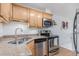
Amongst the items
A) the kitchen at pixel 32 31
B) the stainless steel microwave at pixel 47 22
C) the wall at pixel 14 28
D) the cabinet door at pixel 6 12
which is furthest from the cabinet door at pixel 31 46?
the cabinet door at pixel 6 12

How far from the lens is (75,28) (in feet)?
6.14

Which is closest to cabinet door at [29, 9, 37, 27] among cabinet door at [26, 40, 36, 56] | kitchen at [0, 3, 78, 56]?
kitchen at [0, 3, 78, 56]

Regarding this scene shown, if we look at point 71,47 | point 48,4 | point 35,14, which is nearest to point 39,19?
point 35,14

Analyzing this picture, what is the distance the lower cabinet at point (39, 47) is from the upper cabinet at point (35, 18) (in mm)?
215

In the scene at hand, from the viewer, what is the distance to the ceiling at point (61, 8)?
184 cm

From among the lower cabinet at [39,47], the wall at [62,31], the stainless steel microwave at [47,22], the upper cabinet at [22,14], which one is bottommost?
the lower cabinet at [39,47]

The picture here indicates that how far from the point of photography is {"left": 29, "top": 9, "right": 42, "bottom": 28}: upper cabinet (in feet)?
6.06

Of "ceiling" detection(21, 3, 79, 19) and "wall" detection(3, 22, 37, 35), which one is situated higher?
"ceiling" detection(21, 3, 79, 19)

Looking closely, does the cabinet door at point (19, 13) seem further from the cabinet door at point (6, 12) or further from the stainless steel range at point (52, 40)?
the stainless steel range at point (52, 40)

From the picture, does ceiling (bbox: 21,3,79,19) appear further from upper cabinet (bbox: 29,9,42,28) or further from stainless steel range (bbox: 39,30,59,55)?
stainless steel range (bbox: 39,30,59,55)

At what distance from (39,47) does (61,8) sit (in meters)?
0.63

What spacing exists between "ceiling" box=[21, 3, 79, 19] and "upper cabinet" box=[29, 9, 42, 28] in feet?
0.30

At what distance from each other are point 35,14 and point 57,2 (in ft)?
1.15

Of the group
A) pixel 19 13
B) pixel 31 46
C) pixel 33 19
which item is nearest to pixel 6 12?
pixel 19 13
